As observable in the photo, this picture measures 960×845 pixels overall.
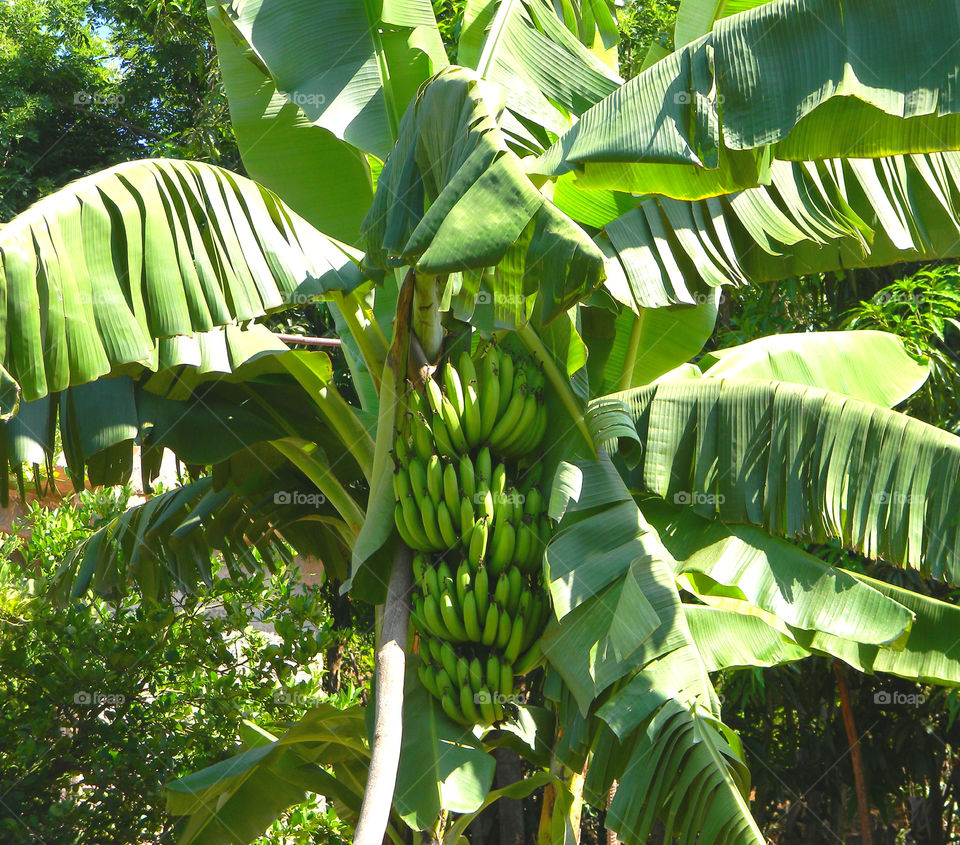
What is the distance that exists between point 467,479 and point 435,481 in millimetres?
92

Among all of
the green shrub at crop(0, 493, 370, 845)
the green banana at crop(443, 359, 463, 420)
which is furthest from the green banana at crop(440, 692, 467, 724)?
the green shrub at crop(0, 493, 370, 845)

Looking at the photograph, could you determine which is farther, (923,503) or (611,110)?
(923,503)

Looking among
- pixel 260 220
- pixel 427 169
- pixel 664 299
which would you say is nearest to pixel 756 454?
pixel 664 299

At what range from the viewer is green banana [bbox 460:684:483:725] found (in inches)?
107

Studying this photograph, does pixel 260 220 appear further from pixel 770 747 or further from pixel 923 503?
pixel 770 747

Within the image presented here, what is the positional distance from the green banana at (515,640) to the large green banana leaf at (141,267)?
107 cm

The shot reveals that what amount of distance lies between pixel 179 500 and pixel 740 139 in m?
3.03

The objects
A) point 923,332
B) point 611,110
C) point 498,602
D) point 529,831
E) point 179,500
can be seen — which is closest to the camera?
point 611,110

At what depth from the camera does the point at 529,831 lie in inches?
285

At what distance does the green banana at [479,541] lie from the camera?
264cm

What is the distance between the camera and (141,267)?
7.97 feet

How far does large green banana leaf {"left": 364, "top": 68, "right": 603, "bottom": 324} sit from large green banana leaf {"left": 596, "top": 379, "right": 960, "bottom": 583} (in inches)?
27.6

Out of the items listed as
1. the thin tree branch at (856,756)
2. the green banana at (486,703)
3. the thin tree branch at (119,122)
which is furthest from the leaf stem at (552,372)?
the thin tree branch at (119,122)

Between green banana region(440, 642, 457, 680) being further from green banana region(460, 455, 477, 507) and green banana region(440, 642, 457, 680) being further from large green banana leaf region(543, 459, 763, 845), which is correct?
green banana region(460, 455, 477, 507)
